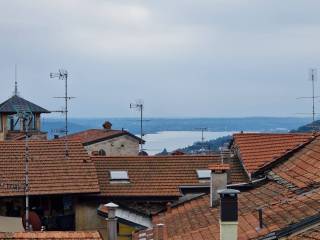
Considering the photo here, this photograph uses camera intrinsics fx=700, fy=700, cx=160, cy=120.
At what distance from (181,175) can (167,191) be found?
5.08ft

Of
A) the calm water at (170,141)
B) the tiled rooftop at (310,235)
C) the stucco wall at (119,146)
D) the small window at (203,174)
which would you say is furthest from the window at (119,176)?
the calm water at (170,141)

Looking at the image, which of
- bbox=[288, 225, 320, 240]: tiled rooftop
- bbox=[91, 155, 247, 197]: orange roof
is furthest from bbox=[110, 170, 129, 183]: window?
bbox=[288, 225, 320, 240]: tiled rooftop

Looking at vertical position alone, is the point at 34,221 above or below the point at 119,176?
below

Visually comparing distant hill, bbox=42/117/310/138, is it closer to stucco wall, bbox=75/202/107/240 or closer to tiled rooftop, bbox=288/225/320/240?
stucco wall, bbox=75/202/107/240

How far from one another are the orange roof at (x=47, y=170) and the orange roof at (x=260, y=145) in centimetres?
603

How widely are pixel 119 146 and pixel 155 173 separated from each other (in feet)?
62.8

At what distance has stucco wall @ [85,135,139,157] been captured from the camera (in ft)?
152

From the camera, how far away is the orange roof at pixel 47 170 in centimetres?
2611

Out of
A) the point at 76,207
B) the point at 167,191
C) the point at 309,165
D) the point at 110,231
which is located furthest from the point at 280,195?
the point at 76,207

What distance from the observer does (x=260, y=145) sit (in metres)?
28.4

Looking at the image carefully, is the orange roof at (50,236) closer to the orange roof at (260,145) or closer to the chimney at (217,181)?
the chimney at (217,181)

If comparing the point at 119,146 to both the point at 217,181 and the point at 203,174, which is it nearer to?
the point at 203,174

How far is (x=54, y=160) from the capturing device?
27922mm

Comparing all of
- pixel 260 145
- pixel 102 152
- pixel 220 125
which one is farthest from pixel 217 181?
pixel 220 125
